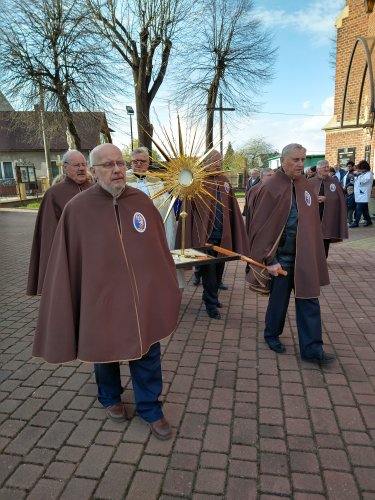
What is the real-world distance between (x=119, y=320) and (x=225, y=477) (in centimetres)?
114

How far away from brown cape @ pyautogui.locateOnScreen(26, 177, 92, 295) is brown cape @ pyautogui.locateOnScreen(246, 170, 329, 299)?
1.96 meters

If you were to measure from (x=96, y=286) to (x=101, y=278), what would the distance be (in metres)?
0.06

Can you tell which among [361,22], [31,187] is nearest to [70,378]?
[361,22]

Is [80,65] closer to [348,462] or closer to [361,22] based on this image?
[361,22]

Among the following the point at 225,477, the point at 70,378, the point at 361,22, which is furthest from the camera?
the point at 361,22

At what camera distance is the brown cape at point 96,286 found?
2.37 m

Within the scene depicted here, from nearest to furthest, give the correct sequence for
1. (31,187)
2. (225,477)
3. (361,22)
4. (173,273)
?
(225,477) < (173,273) < (361,22) < (31,187)

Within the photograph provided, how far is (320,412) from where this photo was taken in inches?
112

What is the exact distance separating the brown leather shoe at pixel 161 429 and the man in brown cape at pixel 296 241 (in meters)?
1.52

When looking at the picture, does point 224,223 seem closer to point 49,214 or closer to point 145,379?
point 49,214

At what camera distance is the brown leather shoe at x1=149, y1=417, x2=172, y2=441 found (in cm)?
261

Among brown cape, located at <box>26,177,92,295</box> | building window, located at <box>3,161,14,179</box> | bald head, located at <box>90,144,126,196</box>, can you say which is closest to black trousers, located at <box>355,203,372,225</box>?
brown cape, located at <box>26,177,92,295</box>

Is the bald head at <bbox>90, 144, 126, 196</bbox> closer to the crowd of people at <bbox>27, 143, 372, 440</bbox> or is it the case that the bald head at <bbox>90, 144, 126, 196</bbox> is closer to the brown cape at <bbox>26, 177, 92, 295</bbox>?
the crowd of people at <bbox>27, 143, 372, 440</bbox>

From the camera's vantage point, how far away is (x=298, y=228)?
347 centimetres
